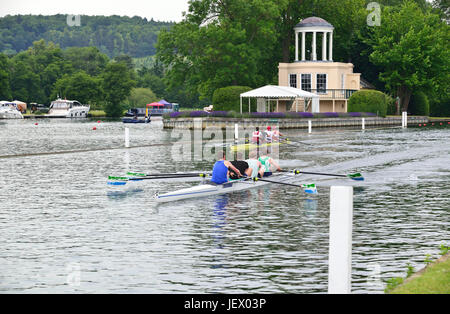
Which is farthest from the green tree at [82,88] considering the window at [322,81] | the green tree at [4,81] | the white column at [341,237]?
the white column at [341,237]

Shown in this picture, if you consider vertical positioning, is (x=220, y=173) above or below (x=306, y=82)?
below

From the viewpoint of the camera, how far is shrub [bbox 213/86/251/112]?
73125 mm

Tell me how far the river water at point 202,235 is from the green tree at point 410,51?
63.2 m

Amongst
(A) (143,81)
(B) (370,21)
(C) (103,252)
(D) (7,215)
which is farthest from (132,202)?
(A) (143,81)

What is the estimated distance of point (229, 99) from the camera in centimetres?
7331

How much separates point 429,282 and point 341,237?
1.67 metres

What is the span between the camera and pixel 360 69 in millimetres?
97438

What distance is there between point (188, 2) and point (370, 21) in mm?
25838

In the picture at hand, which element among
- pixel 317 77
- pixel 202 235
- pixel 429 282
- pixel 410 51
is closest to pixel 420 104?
pixel 410 51

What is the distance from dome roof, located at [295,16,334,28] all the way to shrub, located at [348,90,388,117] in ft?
A: 31.4

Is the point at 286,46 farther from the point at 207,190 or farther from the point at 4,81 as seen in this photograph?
the point at 207,190

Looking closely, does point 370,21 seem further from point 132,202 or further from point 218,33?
point 132,202

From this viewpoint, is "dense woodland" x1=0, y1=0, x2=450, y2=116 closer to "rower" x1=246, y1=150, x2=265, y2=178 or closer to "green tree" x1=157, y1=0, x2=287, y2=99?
"green tree" x1=157, y1=0, x2=287, y2=99

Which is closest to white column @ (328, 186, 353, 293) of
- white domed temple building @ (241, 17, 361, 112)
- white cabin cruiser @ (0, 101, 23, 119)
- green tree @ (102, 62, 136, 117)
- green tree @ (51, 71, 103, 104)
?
white domed temple building @ (241, 17, 361, 112)
